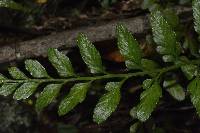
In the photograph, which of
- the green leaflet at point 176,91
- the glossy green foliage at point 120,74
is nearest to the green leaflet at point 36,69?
the glossy green foliage at point 120,74

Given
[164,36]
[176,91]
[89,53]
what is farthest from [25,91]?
[176,91]

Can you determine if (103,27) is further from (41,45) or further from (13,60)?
(13,60)

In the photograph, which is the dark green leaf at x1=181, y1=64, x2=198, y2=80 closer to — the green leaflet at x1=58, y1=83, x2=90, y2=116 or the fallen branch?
the green leaflet at x1=58, y1=83, x2=90, y2=116

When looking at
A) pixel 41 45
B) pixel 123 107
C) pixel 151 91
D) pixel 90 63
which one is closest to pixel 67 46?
pixel 41 45

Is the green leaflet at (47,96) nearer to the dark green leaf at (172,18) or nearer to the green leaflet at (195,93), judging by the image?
the green leaflet at (195,93)

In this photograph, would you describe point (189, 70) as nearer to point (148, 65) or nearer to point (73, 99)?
point (148, 65)

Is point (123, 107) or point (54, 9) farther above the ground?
point (54, 9)

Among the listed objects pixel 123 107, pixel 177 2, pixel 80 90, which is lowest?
pixel 123 107

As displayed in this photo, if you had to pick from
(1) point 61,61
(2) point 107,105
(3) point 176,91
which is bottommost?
(3) point 176,91
